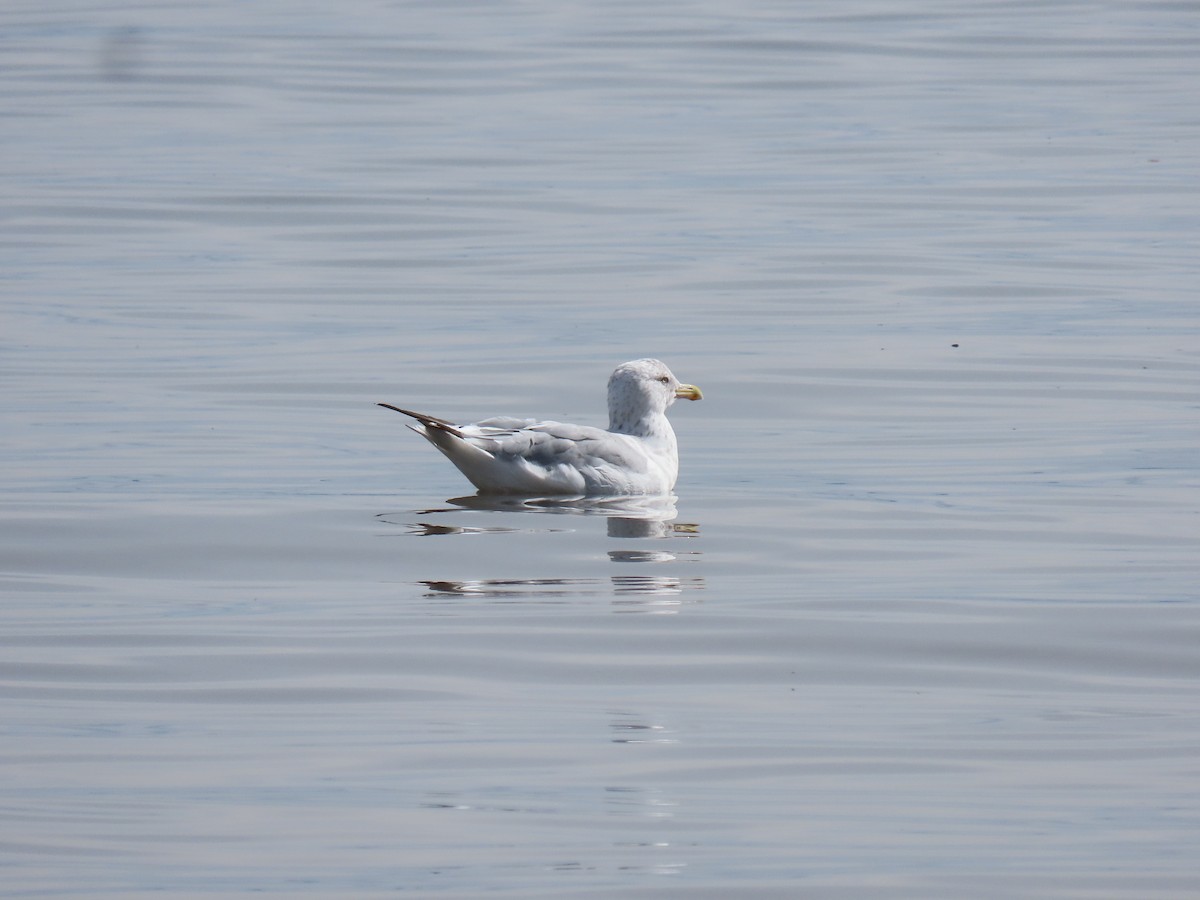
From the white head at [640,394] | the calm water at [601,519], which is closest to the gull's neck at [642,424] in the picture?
the white head at [640,394]

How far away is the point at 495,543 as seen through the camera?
9.34 m

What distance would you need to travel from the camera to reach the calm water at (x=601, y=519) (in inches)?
228

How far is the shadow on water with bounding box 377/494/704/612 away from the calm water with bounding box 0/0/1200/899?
0.04m

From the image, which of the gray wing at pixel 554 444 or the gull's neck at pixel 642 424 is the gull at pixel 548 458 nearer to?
the gray wing at pixel 554 444

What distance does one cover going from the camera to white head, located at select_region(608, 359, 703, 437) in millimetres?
11211

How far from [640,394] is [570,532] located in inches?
70.3

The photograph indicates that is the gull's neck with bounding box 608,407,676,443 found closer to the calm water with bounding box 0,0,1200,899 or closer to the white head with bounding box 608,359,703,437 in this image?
the white head with bounding box 608,359,703,437

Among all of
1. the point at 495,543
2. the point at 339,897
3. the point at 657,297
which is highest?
the point at 657,297

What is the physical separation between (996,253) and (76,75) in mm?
16160

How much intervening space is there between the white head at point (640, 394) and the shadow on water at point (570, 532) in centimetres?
75

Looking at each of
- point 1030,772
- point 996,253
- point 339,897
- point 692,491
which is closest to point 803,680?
point 1030,772

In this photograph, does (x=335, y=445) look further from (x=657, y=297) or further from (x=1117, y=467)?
(x=657, y=297)

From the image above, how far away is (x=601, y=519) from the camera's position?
10.0 m

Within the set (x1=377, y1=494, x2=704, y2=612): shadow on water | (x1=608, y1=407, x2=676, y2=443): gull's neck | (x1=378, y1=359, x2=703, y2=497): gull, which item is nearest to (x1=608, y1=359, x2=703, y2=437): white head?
(x1=608, y1=407, x2=676, y2=443): gull's neck
